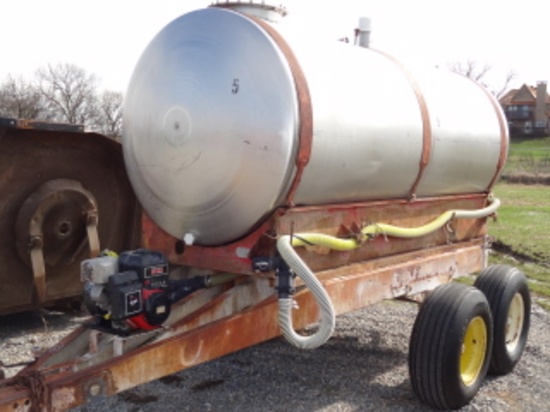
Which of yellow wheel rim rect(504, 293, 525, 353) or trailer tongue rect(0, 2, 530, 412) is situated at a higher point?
trailer tongue rect(0, 2, 530, 412)

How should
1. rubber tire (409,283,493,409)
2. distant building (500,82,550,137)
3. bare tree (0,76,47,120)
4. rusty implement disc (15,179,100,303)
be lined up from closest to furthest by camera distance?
rubber tire (409,283,493,409), rusty implement disc (15,179,100,303), bare tree (0,76,47,120), distant building (500,82,550,137)

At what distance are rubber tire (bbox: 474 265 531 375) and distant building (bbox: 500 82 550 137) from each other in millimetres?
63718

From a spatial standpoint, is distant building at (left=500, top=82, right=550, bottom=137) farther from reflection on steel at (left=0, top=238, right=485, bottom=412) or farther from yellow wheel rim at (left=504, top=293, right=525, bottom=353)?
reflection on steel at (left=0, top=238, right=485, bottom=412)

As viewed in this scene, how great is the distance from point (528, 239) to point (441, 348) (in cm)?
872

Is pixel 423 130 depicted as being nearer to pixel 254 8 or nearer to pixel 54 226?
pixel 254 8

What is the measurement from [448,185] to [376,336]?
1.70 m

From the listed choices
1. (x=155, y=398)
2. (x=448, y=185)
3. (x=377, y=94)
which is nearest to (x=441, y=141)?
(x=448, y=185)

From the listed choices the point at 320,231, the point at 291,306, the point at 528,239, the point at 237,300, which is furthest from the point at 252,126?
the point at 528,239

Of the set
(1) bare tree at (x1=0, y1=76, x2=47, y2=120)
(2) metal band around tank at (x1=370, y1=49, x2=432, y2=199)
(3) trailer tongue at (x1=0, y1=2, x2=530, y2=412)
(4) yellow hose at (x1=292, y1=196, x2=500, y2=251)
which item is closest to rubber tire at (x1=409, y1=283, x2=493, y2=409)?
(3) trailer tongue at (x1=0, y1=2, x2=530, y2=412)

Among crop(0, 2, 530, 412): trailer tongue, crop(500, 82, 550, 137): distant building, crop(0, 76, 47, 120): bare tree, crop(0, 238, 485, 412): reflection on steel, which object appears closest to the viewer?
crop(0, 238, 485, 412): reflection on steel

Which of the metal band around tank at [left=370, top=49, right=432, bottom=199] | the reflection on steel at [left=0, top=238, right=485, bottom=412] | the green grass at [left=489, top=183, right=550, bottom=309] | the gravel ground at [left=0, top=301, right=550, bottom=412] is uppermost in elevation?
the metal band around tank at [left=370, top=49, right=432, bottom=199]

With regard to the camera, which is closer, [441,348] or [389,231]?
[441,348]

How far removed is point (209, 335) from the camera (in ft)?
12.2

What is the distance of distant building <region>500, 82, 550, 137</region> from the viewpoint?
67.2 m
